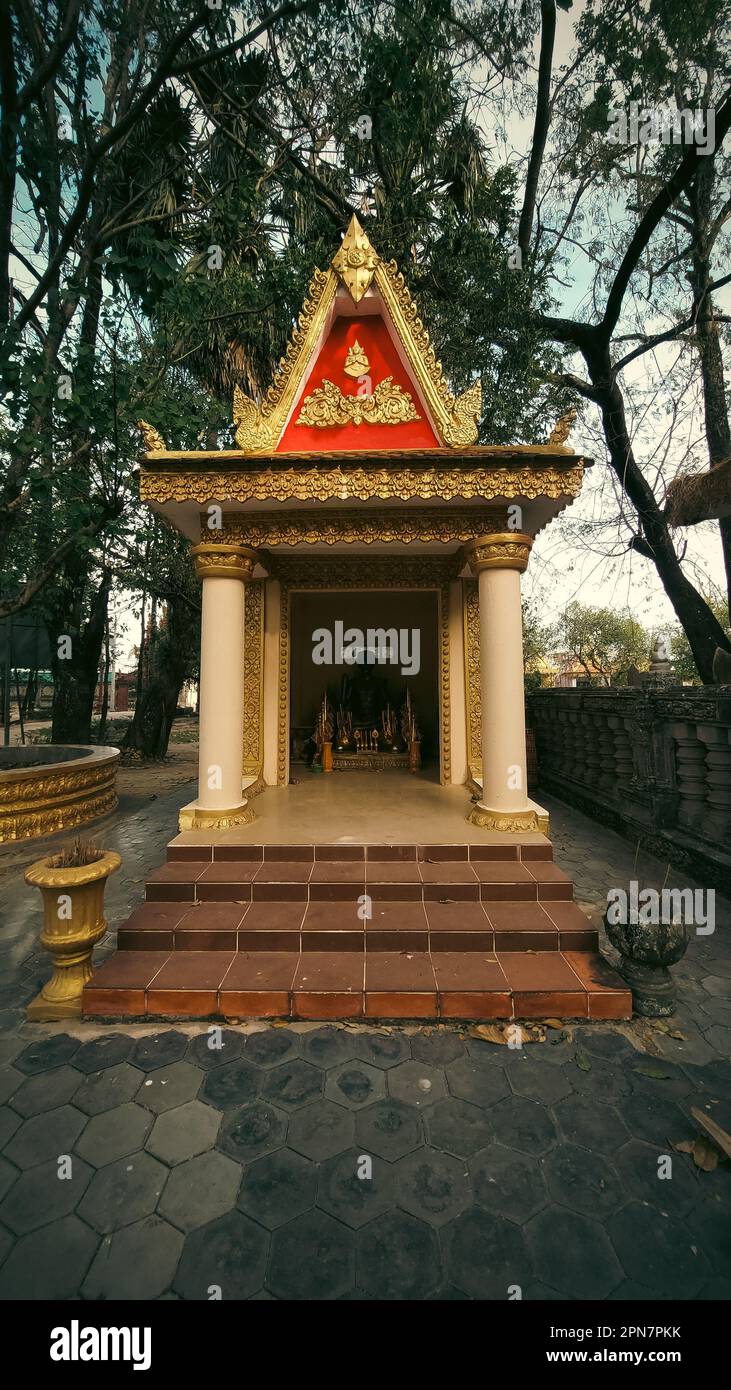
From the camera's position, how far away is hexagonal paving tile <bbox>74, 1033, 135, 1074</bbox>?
3.09m

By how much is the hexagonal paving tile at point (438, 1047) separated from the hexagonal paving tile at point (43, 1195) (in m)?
1.75

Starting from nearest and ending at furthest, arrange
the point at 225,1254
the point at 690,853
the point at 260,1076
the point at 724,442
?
the point at 225,1254 → the point at 260,1076 → the point at 690,853 → the point at 724,442

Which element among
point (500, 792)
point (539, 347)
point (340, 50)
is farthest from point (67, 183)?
point (500, 792)

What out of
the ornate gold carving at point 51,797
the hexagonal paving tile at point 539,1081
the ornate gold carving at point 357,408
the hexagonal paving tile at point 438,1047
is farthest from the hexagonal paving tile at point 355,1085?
the ornate gold carving at point 51,797

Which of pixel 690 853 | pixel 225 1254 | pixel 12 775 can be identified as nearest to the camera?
pixel 225 1254

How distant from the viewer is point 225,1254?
6.66ft

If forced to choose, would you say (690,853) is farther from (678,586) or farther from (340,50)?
(340,50)

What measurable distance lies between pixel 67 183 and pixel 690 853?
11.8 m

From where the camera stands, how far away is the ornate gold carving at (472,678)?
286 inches

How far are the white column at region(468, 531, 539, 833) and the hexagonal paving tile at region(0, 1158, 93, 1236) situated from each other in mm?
4017

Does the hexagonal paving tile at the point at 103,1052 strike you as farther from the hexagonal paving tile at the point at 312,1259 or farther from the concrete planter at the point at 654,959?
the concrete planter at the point at 654,959

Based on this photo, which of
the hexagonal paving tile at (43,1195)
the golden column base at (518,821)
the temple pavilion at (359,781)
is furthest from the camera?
the golden column base at (518,821)

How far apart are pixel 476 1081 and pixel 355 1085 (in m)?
0.67

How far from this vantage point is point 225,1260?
201 cm
